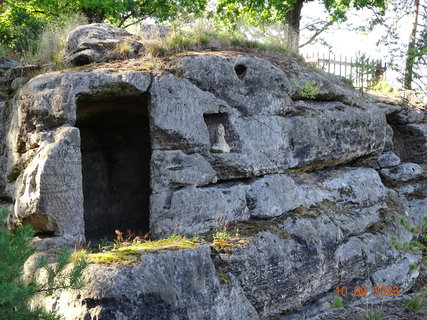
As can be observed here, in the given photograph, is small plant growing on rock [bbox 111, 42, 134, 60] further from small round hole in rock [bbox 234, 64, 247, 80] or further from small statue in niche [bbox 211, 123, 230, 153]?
small statue in niche [bbox 211, 123, 230, 153]

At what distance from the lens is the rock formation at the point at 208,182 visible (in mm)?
6109

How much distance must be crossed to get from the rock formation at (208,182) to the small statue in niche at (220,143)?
0.02m

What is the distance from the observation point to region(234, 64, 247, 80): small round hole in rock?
860cm

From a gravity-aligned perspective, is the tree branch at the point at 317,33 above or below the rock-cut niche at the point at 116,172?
above

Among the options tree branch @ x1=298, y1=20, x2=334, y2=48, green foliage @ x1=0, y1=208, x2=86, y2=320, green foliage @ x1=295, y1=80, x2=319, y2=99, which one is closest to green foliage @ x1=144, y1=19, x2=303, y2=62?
green foliage @ x1=295, y1=80, x2=319, y2=99

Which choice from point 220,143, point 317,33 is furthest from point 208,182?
point 317,33

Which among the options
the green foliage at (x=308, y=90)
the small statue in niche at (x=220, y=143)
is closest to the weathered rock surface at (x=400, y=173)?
the green foliage at (x=308, y=90)

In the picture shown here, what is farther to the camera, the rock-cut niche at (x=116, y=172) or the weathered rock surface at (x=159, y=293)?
the rock-cut niche at (x=116, y=172)

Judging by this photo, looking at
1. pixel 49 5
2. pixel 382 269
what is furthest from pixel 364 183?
pixel 49 5

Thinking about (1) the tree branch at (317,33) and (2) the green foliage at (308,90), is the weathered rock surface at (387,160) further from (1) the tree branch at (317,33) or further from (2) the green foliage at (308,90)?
(1) the tree branch at (317,33)

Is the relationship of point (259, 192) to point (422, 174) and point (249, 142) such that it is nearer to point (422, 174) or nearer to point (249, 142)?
point (249, 142)

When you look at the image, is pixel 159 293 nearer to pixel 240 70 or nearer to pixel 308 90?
pixel 240 70

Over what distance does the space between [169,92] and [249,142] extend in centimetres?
159

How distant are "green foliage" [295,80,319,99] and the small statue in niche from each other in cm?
206
